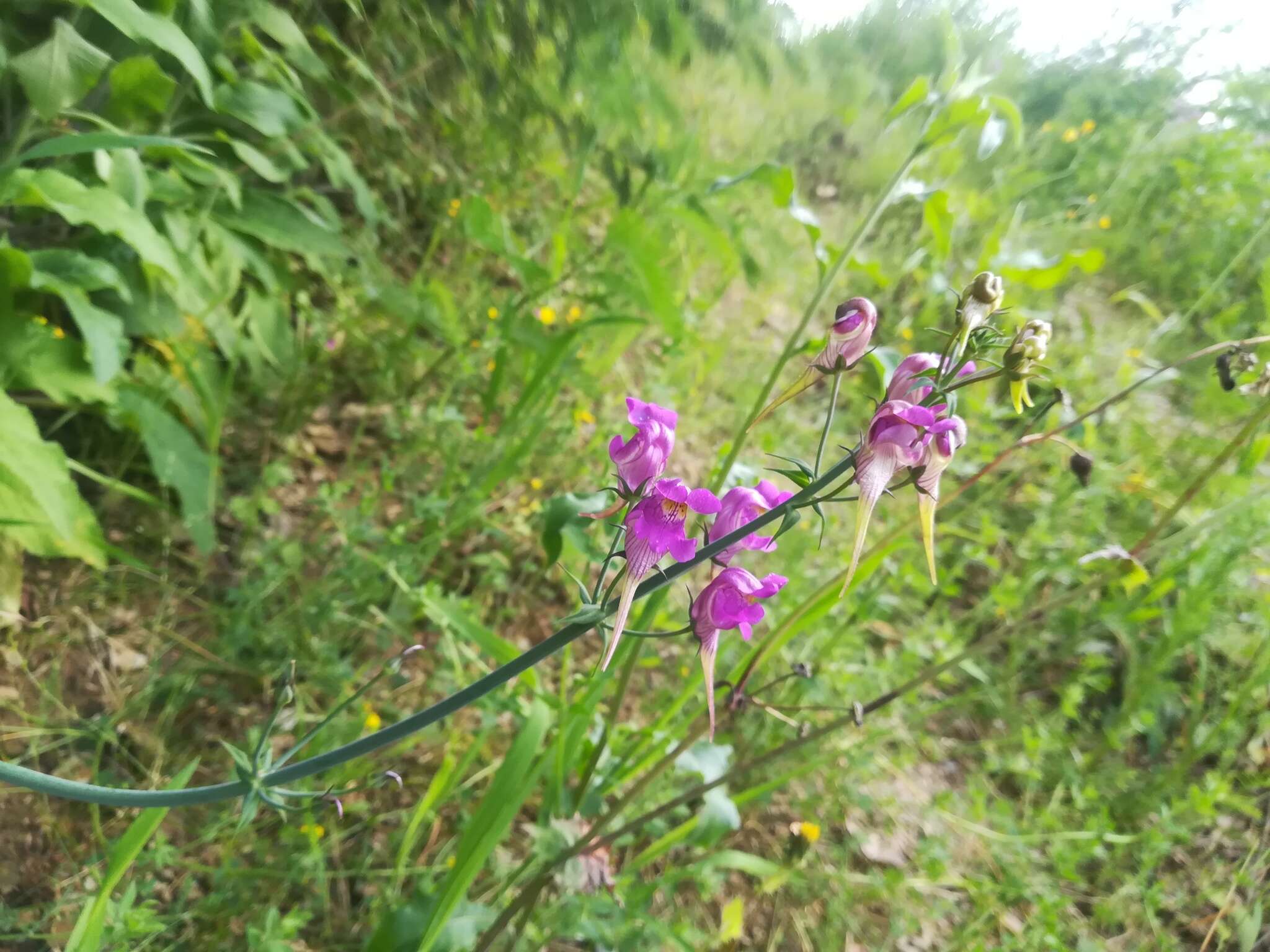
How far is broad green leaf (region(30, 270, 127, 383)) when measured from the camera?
53.1 inches

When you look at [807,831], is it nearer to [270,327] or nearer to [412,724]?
[412,724]

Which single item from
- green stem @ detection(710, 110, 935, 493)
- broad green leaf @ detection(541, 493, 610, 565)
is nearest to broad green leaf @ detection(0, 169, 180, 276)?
broad green leaf @ detection(541, 493, 610, 565)

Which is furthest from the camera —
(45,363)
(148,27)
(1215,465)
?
(45,363)

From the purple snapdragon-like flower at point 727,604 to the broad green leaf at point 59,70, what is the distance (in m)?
1.26

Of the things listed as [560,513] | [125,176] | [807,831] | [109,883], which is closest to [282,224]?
[125,176]

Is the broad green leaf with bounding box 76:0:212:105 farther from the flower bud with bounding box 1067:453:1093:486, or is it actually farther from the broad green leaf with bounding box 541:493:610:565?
the flower bud with bounding box 1067:453:1093:486

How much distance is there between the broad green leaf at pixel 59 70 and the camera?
1.13 meters

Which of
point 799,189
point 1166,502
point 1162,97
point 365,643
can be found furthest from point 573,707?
point 1162,97

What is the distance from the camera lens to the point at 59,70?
115cm

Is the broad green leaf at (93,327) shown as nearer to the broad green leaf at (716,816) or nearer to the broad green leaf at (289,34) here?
the broad green leaf at (289,34)

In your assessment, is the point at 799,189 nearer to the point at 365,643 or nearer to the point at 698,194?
the point at 698,194

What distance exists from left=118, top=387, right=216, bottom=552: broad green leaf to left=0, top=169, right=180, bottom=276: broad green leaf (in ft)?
1.39

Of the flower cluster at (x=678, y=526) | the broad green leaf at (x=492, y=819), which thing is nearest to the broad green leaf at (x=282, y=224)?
the broad green leaf at (x=492, y=819)

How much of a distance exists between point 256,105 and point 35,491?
2.91ft
